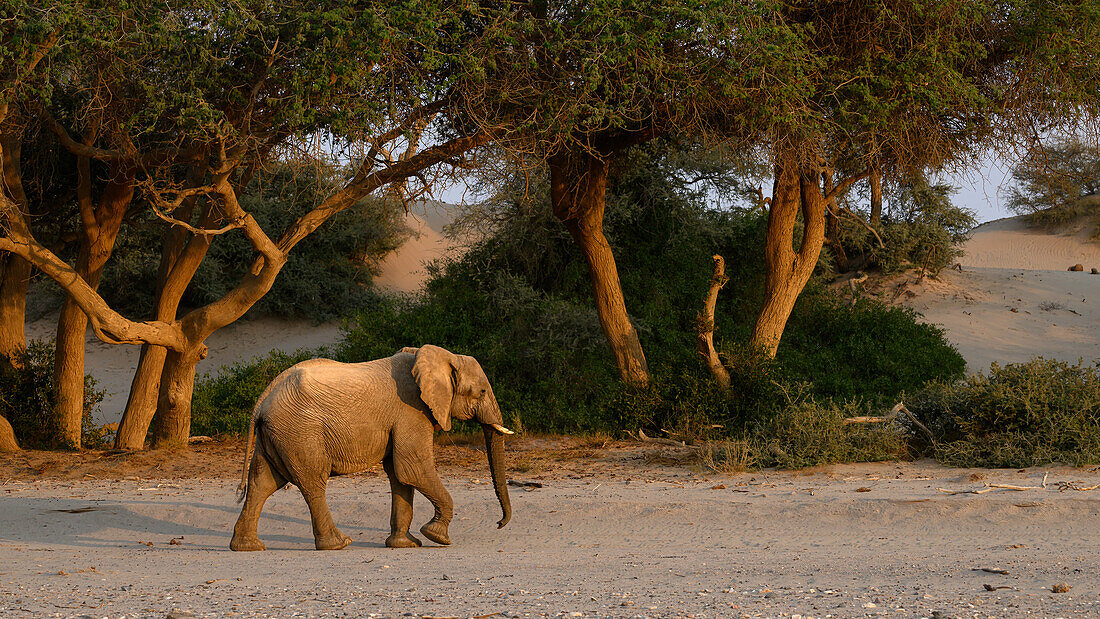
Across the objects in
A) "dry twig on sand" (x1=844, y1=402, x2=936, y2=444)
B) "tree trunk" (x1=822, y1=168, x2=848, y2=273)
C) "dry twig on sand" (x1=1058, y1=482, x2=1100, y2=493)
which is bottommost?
"dry twig on sand" (x1=1058, y1=482, x2=1100, y2=493)

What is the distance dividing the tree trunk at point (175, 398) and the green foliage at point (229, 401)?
224 centimetres

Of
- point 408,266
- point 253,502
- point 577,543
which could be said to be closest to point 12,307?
point 253,502

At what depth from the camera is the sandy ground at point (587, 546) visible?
4.98 m

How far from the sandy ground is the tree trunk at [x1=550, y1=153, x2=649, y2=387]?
10.4 feet

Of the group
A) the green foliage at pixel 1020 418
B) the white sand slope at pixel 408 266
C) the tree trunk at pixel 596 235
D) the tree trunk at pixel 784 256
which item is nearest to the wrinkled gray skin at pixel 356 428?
the green foliage at pixel 1020 418

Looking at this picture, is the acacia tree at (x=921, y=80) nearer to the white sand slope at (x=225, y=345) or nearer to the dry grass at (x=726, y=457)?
the dry grass at (x=726, y=457)

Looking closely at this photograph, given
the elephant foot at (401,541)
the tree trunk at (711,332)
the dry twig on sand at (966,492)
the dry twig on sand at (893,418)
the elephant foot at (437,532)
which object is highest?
the tree trunk at (711,332)

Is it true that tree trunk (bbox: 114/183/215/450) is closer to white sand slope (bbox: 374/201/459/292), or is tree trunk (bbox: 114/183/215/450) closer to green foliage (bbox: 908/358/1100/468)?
green foliage (bbox: 908/358/1100/468)

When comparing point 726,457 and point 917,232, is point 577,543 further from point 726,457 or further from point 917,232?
point 917,232

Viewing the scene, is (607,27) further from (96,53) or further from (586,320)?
(586,320)

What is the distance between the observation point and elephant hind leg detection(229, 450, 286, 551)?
733 centimetres

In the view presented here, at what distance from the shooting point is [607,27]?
1130 cm

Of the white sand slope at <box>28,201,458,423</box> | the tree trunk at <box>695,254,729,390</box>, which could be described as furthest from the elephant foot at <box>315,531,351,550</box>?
the white sand slope at <box>28,201,458,423</box>

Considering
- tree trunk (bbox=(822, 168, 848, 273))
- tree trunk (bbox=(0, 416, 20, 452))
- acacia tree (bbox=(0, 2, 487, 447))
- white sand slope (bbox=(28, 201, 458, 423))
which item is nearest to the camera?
acacia tree (bbox=(0, 2, 487, 447))
